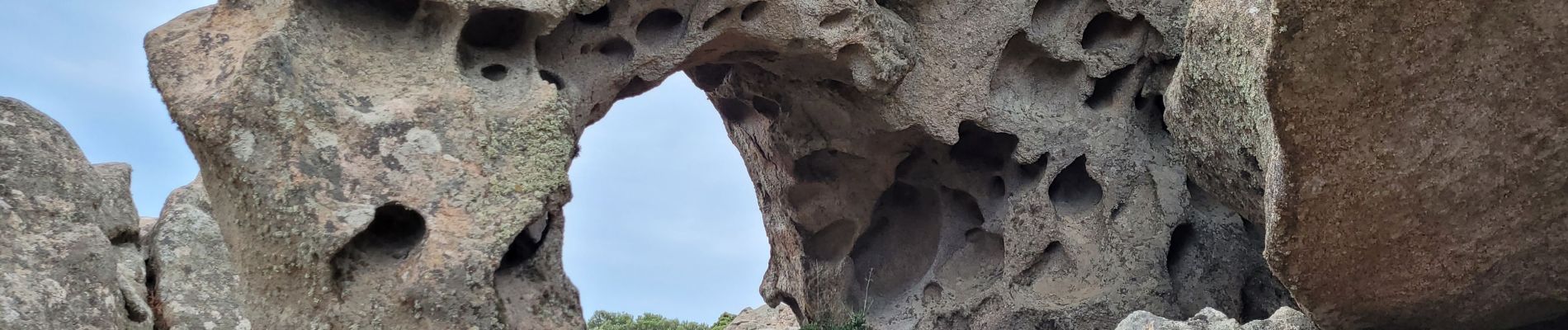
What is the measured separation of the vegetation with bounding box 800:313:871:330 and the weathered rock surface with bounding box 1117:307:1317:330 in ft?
12.1

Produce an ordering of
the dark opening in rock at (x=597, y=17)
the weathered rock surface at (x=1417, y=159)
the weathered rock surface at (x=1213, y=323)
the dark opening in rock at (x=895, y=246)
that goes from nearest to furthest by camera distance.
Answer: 1. the weathered rock surface at (x=1417, y=159)
2. the weathered rock surface at (x=1213, y=323)
3. the dark opening in rock at (x=597, y=17)
4. the dark opening in rock at (x=895, y=246)

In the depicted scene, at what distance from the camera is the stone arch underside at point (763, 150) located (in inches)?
220

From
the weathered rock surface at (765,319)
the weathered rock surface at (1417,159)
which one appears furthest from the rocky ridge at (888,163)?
the weathered rock surface at (765,319)

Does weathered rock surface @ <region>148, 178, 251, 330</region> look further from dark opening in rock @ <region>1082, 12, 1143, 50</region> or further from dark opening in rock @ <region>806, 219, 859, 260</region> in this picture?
dark opening in rock @ <region>1082, 12, 1143, 50</region>

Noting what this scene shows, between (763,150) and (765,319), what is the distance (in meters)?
3.64

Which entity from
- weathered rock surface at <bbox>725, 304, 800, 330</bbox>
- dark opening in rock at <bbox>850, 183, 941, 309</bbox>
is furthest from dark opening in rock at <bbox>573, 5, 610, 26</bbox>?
weathered rock surface at <bbox>725, 304, 800, 330</bbox>

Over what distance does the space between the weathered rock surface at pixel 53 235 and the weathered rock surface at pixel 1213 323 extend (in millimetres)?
3454

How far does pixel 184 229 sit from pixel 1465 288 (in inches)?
226

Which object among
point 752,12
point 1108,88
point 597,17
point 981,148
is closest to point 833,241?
point 981,148

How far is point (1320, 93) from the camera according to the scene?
14.0 ft

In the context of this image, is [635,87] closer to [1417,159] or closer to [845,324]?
[845,324]

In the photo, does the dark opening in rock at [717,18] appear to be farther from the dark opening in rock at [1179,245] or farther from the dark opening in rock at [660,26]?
the dark opening in rock at [1179,245]

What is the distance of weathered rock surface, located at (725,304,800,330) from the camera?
11914 mm

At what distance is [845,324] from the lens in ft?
30.0
